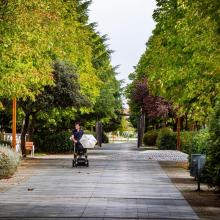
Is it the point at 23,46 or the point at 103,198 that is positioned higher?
the point at 23,46

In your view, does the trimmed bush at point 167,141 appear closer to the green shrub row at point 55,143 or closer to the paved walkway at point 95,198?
the green shrub row at point 55,143

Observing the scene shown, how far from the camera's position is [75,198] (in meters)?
15.8

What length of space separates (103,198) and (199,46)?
844 centimetres

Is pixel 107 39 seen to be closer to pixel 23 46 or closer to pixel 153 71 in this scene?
pixel 153 71

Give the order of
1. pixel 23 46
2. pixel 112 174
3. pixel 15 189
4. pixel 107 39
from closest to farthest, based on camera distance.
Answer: pixel 15 189 → pixel 23 46 → pixel 112 174 → pixel 107 39

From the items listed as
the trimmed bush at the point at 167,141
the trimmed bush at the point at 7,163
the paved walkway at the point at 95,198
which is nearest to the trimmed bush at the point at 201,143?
the paved walkway at the point at 95,198

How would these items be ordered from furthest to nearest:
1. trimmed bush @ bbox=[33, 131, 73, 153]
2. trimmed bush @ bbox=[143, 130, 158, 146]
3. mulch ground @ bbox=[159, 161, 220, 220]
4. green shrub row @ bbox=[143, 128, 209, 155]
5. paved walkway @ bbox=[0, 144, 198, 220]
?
trimmed bush @ bbox=[143, 130, 158, 146]
trimmed bush @ bbox=[33, 131, 73, 153]
green shrub row @ bbox=[143, 128, 209, 155]
mulch ground @ bbox=[159, 161, 220, 220]
paved walkway @ bbox=[0, 144, 198, 220]

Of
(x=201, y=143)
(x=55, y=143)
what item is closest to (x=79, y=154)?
(x=201, y=143)

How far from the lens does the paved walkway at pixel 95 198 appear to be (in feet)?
42.1

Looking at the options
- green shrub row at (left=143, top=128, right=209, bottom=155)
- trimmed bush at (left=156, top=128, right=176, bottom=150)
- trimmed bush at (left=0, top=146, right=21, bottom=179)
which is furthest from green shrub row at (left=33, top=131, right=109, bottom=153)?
trimmed bush at (left=0, top=146, right=21, bottom=179)

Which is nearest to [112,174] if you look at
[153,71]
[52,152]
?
[153,71]

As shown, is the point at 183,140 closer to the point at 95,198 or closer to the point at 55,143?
the point at 55,143

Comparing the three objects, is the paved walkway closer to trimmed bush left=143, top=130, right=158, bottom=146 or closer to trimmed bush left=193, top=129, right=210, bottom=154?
trimmed bush left=193, top=129, right=210, bottom=154

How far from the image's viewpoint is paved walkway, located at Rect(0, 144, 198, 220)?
1284cm
